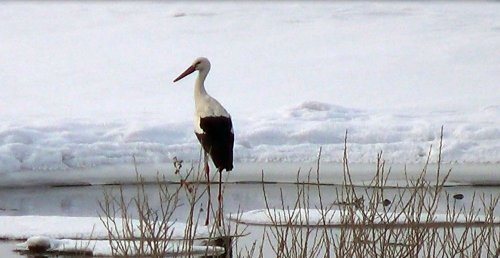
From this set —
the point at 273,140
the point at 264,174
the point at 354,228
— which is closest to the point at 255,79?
the point at 273,140

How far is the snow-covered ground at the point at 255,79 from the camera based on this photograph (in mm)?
13312

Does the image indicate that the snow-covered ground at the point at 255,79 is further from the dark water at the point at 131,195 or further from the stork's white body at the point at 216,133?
the stork's white body at the point at 216,133

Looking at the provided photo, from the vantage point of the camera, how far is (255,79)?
64.1 feet

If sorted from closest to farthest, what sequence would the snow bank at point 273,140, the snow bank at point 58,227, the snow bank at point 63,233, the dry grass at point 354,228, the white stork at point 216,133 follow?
the dry grass at point 354,228
the snow bank at point 63,233
the snow bank at point 58,227
the white stork at point 216,133
the snow bank at point 273,140

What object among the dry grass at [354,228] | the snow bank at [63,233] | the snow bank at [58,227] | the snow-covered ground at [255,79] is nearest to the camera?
the dry grass at [354,228]

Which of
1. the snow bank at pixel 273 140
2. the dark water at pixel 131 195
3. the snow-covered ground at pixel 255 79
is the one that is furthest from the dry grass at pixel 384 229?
the snow-covered ground at pixel 255 79

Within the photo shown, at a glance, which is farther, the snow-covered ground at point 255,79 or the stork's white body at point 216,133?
the snow-covered ground at point 255,79

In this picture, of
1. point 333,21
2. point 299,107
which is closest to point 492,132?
point 299,107

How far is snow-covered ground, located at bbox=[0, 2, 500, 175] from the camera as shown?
43.7 feet

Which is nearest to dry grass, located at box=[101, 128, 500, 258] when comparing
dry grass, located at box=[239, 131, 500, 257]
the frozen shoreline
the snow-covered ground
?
dry grass, located at box=[239, 131, 500, 257]

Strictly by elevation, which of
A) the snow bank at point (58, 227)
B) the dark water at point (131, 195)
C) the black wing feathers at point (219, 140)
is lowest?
the dark water at point (131, 195)

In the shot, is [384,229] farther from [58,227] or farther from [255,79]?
[255,79]

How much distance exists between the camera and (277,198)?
10.6 meters

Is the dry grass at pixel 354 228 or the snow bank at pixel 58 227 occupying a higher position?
the dry grass at pixel 354 228
